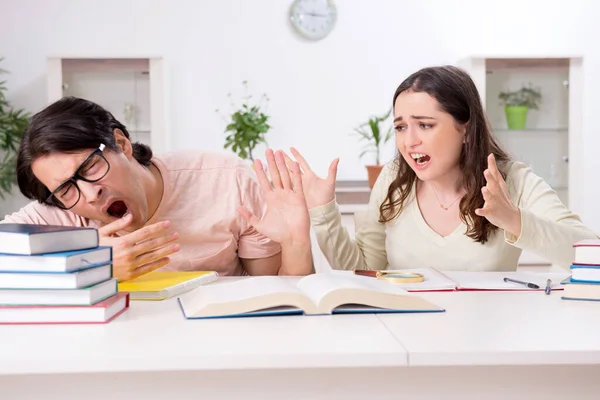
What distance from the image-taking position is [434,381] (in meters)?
1.13

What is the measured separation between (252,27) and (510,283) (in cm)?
335

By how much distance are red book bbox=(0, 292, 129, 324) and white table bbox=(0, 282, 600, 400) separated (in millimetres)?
26

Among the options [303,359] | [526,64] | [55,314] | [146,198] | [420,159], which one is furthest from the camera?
[526,64]

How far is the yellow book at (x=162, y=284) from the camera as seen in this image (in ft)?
4.89

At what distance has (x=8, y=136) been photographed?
4.36m

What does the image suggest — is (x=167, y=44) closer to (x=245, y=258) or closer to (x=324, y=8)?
(x=324, y=8)

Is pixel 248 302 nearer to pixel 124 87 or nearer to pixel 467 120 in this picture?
pixel 467 120

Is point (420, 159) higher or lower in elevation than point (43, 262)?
higher

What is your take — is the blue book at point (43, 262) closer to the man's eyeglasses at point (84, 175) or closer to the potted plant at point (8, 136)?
the man's eyeglasses at point (84, 175)

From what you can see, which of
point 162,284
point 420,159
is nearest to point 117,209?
point 162,284

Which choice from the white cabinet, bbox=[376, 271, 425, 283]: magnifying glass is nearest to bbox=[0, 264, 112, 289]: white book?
bbox=[376, 271, 425, 283]: magnifying glass

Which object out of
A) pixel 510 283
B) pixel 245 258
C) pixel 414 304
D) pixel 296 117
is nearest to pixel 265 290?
pixel 414 304

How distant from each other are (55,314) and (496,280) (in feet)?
3.32

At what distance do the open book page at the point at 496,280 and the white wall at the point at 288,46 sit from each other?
114 inches
